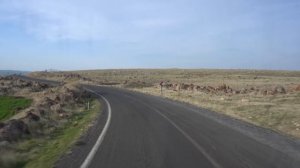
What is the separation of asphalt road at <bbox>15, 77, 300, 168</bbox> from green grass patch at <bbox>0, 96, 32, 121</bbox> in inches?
827

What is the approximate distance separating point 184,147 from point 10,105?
34.3m

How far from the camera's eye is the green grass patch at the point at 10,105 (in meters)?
40.7

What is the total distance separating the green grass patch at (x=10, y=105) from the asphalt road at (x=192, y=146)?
21.4m

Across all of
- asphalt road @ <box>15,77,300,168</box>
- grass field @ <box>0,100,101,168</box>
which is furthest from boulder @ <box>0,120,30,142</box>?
asphalt road @ <box>15,77,300,168</box>

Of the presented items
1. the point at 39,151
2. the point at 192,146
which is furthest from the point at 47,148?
→ the point at 192,146

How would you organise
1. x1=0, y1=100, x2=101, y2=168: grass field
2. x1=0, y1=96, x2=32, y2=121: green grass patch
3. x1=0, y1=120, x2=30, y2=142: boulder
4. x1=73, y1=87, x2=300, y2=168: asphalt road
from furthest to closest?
x1=0, y1=96, x2=32, y2=121: green grass patch
x1=0, y1=120, x2=30, y2=142: boulder
x1=0, y1=100, x2=101, y2=168: grass field
x1=73, y1=87, x2=300, y2=168: asphalt road

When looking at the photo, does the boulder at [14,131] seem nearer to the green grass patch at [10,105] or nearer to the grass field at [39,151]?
the grass field at [39,151]

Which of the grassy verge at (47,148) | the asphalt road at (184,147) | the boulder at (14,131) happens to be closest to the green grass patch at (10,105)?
the boulder at (14,131)

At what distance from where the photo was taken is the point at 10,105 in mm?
45469

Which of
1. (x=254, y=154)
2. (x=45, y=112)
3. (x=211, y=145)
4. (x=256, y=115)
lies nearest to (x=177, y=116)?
(x=256, y=115)

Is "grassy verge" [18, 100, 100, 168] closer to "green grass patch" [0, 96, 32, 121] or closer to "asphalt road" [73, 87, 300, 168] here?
"asphalt road" [73, 87, 300, 168]

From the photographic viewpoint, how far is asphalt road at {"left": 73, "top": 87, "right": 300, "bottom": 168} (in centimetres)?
1154

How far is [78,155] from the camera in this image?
42.1 ft

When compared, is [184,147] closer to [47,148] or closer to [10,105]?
[47,148]
